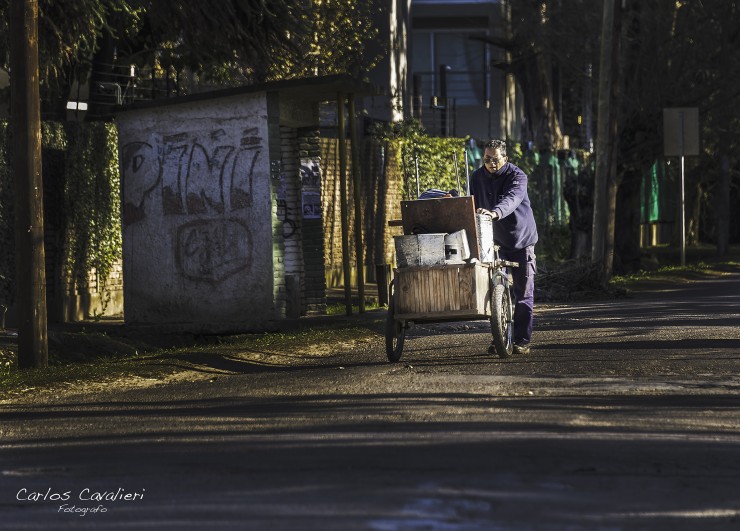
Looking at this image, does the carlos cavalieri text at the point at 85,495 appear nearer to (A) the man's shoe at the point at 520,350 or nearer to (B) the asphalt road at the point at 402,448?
(B) the asphalt road at the point at 402,448

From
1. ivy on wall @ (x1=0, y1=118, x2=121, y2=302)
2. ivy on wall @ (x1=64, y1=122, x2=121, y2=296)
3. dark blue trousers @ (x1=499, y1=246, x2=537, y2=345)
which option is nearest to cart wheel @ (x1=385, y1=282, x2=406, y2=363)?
dark blue trousers @ (x1=499, y1=246, x2=537, y2=345)

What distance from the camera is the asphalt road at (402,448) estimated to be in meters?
6.39

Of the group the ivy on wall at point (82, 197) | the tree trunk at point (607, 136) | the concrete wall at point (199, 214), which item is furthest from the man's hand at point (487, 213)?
the tree trunk at point (607, 136)

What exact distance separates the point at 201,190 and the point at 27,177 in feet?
14.7

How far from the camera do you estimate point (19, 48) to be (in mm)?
13094

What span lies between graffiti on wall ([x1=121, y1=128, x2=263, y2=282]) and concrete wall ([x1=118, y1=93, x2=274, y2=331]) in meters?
0.01

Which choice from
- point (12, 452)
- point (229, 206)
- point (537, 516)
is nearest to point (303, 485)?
point (537, 516)

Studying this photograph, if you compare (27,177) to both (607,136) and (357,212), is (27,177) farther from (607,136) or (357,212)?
(607,136)

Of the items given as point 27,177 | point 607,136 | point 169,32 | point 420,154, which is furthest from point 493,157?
point 420,154

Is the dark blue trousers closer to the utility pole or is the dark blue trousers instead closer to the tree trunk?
the utility pole

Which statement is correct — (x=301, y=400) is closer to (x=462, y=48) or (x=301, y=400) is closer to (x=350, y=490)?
(x=350, y=490)

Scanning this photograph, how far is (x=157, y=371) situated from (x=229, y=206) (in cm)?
478

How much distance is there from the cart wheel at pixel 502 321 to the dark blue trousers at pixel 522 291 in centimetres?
27

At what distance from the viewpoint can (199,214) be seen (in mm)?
17609
